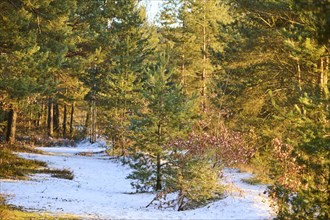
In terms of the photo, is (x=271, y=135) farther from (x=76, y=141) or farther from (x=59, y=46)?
(x=76, y=141)

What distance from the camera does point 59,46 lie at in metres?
22.8

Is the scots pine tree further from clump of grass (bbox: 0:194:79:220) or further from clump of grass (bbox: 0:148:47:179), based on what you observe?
clump of grass (bbox: 0:148:47:179)

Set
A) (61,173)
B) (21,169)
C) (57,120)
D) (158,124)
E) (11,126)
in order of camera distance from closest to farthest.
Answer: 1. (158,124)
2. (21,169)
3. (61,173)
4. (11,126)
5. (57,120)

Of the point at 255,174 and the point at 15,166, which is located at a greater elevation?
the point at 15,166

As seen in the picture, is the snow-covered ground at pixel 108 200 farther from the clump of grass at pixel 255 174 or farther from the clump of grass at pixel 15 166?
the clump of grass at pixel 15 166

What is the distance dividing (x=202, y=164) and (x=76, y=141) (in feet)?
108

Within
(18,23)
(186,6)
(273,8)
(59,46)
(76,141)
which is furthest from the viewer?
(76,141)

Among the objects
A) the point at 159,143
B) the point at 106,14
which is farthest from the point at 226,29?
the point at 106,14

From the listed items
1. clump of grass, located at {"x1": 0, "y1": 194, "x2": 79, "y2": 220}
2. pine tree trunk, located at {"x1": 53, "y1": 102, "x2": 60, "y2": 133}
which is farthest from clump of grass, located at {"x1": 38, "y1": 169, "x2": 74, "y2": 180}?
pine tree trunk, located at {"x1": 53, "y1": 102, "x2": 60, "y2": 133}

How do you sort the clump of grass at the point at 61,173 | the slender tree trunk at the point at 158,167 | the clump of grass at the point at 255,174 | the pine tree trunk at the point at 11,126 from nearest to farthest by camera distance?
the slender tree trunk at the point at 158,167 → the clump of grass at the point at 255,174 → the clump of grass at the point at 61,173 → the pine tree trunk at the point at 11,126

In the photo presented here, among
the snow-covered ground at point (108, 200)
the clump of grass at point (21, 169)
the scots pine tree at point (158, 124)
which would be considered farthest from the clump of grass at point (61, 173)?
the scots pine tree at point (158, 124)

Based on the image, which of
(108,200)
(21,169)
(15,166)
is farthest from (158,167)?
(15,166)

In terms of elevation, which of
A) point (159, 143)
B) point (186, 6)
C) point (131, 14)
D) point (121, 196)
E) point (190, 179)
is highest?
point (186, 6)

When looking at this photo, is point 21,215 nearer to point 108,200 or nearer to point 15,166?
point 108,200
